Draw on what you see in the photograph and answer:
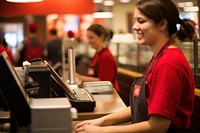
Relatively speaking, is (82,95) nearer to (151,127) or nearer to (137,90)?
(137,90)

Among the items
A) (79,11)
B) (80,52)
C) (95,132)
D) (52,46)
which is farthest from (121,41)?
(80,52)

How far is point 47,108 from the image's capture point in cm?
182

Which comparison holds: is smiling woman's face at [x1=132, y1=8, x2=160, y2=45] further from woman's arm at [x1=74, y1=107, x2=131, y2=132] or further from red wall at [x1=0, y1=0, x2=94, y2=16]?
red wall at [x1=0, y1=0, x2=94, y2=16]

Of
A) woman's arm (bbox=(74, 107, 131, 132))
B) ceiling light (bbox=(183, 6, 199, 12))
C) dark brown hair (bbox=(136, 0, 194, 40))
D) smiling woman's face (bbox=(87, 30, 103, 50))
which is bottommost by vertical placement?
woman's arm (bbox=(74, 107, 131, 132))

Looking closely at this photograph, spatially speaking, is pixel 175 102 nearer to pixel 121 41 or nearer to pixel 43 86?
pixel 43 86

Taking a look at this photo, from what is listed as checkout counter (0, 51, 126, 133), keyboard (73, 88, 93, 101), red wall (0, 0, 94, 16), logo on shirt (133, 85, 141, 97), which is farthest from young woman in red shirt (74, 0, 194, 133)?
red wall (0, 0, 94, 16)

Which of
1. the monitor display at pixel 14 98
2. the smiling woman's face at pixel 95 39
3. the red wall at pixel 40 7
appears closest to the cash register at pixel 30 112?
the monitor display at pixel 14 98

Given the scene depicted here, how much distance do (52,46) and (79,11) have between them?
4.42 ft

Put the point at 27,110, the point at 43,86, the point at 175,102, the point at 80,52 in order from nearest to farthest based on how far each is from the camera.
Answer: the point at 27,110 → the point at 175,102 → the point at 43,86 → the point at 80,52

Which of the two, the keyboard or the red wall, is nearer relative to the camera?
the keyboard

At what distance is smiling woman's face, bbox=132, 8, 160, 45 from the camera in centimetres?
214

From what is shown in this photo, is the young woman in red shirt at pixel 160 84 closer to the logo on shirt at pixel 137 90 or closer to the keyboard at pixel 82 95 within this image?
the logo on shirt at pixel 137 90

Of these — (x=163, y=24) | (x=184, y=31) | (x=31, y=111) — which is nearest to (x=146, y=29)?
(x=163, y=24)

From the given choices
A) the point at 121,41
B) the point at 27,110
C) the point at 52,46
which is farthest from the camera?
the point at 52,46
